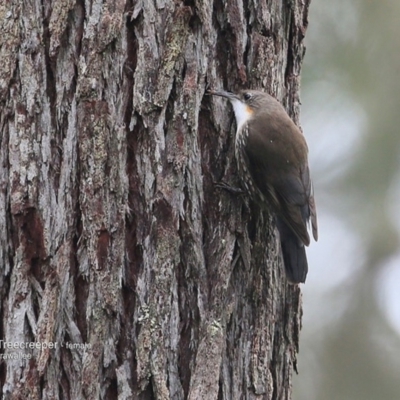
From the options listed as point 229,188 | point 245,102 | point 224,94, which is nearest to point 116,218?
point 229,188

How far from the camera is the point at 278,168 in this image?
3674mm

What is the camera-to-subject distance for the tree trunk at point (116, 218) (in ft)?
8.43

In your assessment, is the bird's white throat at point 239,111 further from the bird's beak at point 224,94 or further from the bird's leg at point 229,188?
the bird's leg at point 229,188

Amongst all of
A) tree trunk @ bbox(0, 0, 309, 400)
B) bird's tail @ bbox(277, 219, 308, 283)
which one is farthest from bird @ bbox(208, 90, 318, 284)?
tree trunk @ bbox(0, 0, 309, 400)

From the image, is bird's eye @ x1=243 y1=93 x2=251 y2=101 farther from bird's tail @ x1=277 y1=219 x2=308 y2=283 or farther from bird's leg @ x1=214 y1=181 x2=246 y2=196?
bird's tail @ x1=277 y1=219 x2=308 y2=283

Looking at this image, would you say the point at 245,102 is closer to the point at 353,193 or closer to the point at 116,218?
the point at 116,218

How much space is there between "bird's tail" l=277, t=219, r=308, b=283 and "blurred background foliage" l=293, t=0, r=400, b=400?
15.9ft

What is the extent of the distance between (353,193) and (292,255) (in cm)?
594

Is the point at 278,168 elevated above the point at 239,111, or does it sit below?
above

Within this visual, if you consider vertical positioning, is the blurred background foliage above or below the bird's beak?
above

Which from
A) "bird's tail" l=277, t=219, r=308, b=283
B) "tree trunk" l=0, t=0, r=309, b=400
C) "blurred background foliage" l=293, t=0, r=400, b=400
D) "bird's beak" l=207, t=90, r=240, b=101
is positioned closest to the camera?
"tree trunk" l=0, t=0, r=309, b=400

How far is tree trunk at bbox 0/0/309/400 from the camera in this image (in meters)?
2.57

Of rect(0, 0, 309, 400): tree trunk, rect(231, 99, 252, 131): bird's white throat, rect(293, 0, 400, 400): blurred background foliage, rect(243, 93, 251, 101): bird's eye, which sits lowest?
rect(0, 0, 309, 400): tree trunk

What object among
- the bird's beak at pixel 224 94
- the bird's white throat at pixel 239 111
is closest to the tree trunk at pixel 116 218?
the bird's beak at pixel 224 94
